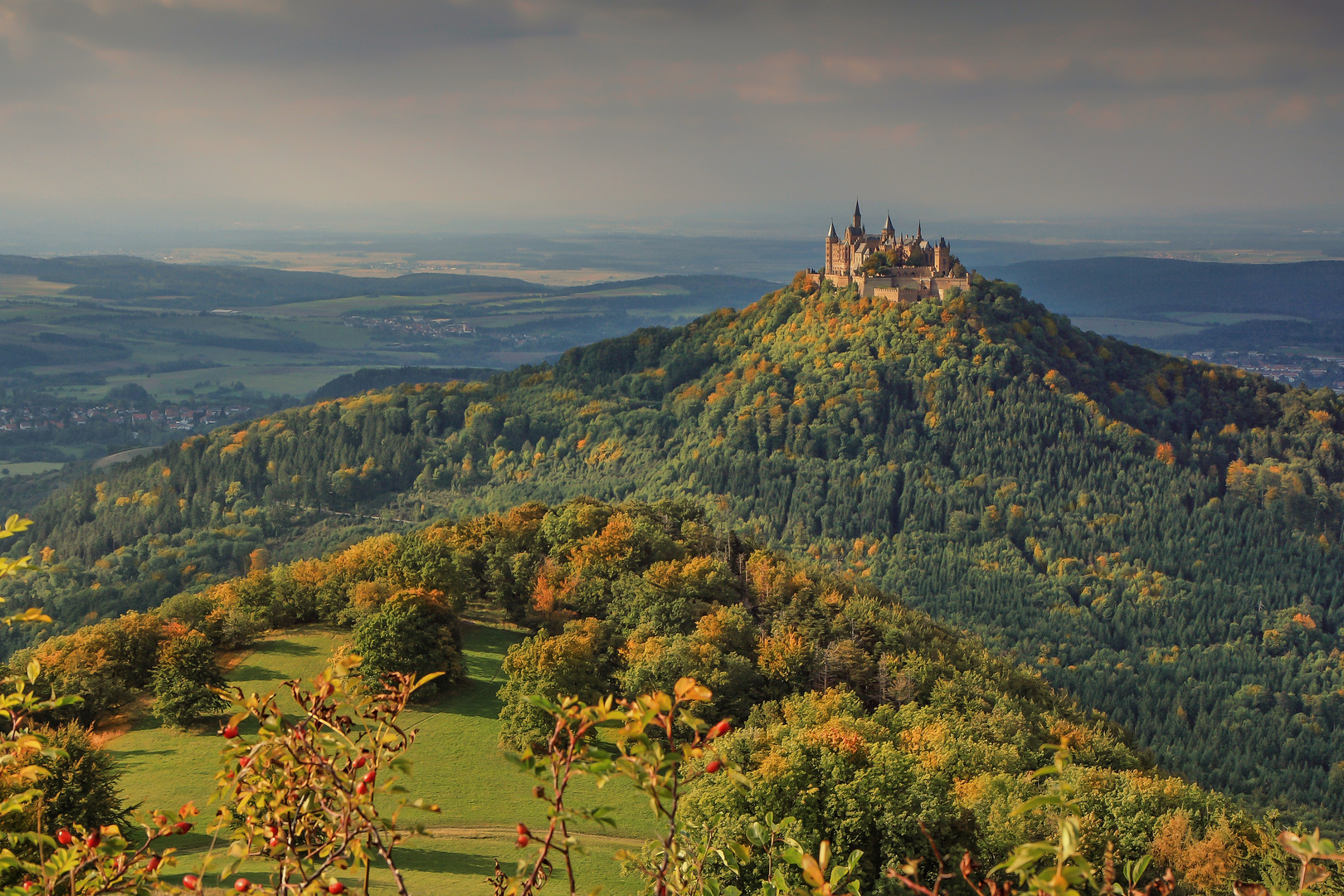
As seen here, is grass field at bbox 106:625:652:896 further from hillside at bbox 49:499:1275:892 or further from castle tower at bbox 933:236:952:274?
castle tower at bbox 933:236:952:274

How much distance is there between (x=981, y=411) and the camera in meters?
118

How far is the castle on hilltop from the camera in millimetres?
125312

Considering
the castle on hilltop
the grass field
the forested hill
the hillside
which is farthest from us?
the castle on hilltop

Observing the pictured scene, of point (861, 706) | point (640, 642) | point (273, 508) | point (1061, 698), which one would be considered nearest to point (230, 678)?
point (640, 642)

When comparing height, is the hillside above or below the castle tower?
below

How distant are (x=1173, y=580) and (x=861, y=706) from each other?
→ 69096mm

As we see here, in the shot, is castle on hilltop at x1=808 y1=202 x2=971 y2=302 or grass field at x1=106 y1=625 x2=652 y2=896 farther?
castle on hilltop at x1=808 y1=202 x2=971 y2=302

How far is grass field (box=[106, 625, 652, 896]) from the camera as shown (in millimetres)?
31453

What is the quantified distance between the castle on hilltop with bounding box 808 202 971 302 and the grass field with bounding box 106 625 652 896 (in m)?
91.5

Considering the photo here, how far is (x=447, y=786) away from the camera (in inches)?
1478

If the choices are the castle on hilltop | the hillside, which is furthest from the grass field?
the castle on hilltop

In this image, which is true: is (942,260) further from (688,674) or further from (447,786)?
(447,786)

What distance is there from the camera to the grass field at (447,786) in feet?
103

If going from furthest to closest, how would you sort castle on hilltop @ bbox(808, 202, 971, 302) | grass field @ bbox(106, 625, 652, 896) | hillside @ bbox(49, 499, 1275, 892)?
castle on hilltop @ bbox(808, 202, 971, 302)
grass field @ bbox(106, 625, 652, 896)
hillside @ bbox(49, 499, 1275, 892)
